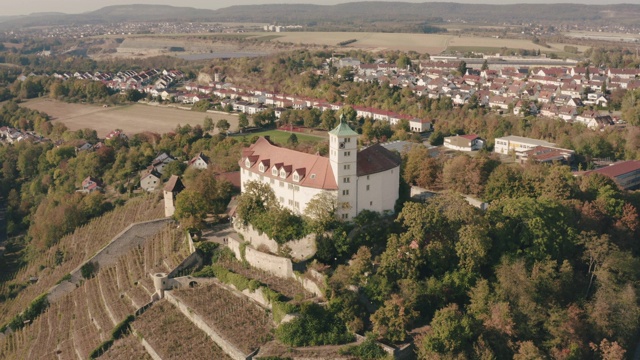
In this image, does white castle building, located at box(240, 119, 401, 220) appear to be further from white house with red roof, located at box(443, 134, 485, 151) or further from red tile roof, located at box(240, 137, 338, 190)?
white house with red roof, located at box(443, 134, 485, 151)

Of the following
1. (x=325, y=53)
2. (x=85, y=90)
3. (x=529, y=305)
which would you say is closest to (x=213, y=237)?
(x=529, y=305)

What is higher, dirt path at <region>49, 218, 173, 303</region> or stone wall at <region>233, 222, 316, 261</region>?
stone wall at <region>233, 222, 316, 261</region>

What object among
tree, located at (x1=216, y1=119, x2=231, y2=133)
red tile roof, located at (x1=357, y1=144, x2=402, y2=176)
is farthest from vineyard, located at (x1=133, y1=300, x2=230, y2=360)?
tree, located at (x1=216, y1=119, x2=231, y2=133)

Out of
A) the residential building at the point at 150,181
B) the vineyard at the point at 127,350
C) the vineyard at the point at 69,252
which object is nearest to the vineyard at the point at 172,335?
the vineyard at the point at 127,350

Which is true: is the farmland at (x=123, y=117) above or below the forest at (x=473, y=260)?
below

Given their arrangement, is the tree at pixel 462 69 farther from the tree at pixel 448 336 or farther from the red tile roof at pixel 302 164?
the tree at pixel 448 336

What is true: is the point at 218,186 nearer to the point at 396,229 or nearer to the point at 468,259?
the point at 396,229

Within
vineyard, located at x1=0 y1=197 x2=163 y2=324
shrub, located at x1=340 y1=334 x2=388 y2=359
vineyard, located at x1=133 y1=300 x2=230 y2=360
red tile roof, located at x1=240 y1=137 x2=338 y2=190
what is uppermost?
red tile roof, located at x1=240 y1=137 x2=338 y2=190
